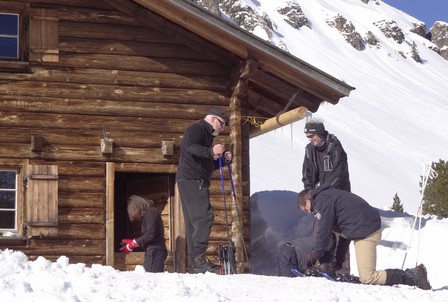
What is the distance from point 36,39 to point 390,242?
19.6 ft

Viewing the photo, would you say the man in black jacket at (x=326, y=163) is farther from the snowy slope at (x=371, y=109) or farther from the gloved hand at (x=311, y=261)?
the snowy slope at (x=371, y=109)

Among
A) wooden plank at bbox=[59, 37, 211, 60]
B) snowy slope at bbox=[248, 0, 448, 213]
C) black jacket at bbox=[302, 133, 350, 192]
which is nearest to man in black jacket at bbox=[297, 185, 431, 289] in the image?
black jacket at bbox=[302, 133, 350, 192]

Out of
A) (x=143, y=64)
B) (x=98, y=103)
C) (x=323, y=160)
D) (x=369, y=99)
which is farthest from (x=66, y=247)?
(x=369, y=99)

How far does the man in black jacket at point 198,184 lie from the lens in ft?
33.0

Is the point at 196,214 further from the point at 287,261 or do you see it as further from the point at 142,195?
the point at 142,195

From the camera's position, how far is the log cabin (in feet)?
40.0

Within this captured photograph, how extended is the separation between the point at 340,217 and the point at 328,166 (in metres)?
1.47

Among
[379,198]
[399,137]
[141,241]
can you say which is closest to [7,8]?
[141,241]

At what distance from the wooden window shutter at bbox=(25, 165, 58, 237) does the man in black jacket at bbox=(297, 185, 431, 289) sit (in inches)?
145

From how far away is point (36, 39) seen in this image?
12.5m

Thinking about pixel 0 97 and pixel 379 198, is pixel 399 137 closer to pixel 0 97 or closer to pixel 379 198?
pixel 379 198

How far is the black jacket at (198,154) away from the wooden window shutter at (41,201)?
240 cm

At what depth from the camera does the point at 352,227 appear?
31.6 feet

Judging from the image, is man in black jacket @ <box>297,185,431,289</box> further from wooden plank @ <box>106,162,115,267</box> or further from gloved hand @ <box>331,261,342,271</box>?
wooden plank @ <box>106,162,115,267</box>
